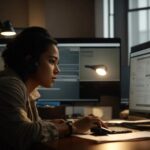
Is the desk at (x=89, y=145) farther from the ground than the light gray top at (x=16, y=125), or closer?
closer

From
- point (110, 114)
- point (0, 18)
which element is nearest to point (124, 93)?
point (110, 114)

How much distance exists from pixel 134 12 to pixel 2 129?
3241 millimetres

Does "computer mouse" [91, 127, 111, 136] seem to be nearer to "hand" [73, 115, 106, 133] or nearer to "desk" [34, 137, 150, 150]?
"hand" [73, 115, 106, 133]

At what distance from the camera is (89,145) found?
4.43 feet

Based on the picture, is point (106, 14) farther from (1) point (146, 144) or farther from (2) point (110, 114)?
(1) point (146, 144)

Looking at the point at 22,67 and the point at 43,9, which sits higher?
the point at 43,9

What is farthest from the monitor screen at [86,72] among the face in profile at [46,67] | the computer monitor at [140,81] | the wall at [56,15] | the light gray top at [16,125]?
the wall at [56,15]

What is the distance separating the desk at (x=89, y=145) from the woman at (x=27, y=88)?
0.07 m

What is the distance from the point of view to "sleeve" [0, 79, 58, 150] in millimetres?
1423

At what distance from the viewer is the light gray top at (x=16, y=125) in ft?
4.67

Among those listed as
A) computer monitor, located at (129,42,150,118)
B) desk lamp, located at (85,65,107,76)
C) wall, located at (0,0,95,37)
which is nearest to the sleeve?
computer monitor, located at (129,42,150,118)

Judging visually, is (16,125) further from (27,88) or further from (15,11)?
(15,11)

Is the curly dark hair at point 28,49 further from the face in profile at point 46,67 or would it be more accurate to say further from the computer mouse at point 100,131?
the computer mouse at point 100,131

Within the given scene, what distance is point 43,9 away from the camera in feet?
14.6
